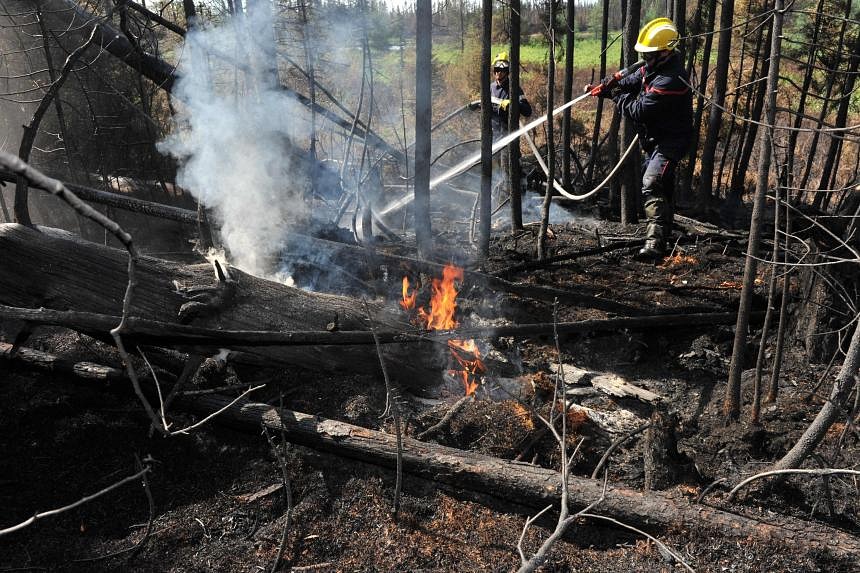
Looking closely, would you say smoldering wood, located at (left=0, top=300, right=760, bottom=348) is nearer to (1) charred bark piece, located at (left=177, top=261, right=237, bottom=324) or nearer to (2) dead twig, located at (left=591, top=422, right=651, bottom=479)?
(1) charred bark piece, located at (left=177, top=261, right=237, bottom=324)

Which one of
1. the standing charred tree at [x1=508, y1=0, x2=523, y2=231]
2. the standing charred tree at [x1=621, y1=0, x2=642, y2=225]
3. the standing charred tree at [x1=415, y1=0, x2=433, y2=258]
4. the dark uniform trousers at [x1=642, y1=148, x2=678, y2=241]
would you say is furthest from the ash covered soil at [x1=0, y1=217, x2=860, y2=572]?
the standing charred tree at [x1=621, y1=0, x2=642, y2=225]

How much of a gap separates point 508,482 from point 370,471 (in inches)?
37.6

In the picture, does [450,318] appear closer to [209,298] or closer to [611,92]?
[209,298]

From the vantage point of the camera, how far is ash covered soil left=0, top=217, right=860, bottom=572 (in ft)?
10.4

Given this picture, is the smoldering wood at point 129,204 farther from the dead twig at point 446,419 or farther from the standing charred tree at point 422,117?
the dead twig at point 446,419

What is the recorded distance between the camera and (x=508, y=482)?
3465mm

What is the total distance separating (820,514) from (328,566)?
9.77ft

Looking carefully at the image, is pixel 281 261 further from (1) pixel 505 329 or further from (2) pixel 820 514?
(2) pixel 820 514

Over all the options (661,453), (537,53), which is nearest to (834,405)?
Answer: (661,453)

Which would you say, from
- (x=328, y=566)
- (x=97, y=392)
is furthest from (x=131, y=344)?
(x=328, y=566)

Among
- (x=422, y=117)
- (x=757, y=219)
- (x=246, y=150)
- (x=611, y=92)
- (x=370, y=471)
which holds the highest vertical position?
(x=611, y=92)

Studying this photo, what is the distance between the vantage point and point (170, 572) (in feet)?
10.2

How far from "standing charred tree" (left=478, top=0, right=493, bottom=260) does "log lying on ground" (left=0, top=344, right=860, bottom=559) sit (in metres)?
4.24

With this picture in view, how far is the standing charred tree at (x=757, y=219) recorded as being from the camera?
3238 millimetres
